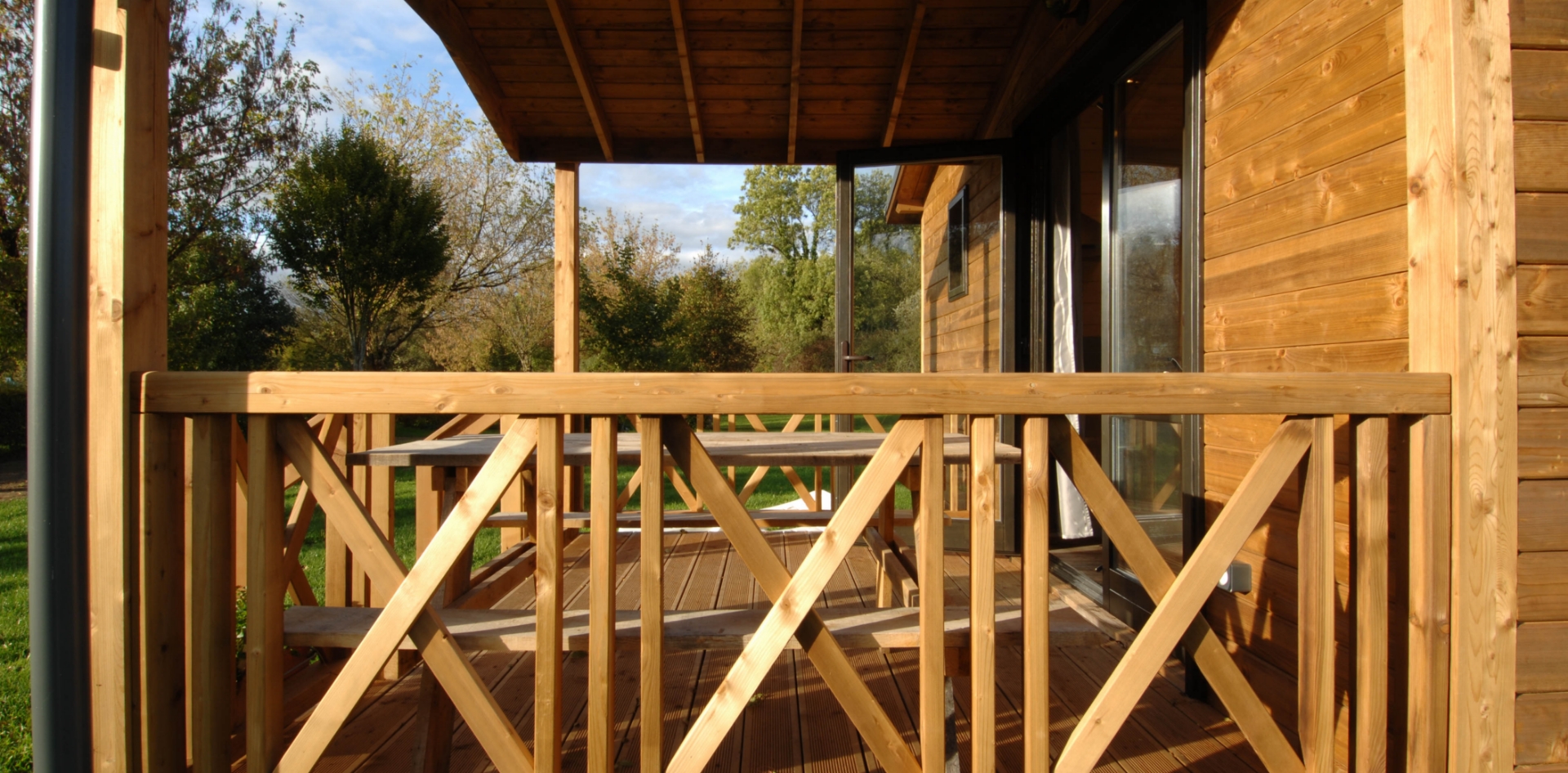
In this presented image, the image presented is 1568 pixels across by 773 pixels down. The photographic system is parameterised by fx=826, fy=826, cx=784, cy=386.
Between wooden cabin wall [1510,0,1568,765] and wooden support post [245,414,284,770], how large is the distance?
93.7 inches

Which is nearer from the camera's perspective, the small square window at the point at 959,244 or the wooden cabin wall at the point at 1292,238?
the wooden cabin wall at the point at 1292,238

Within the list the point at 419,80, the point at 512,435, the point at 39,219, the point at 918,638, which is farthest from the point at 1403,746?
the point at 419,80

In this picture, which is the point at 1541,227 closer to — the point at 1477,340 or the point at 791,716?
the point at 1477,340

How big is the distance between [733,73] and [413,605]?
2.93m

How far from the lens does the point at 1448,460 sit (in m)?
1.57

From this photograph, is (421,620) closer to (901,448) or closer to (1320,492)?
(901,448)

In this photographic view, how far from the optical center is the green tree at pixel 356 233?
13.5 metres

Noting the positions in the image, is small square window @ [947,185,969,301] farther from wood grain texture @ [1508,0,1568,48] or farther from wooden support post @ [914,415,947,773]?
wooden support post @ [914,415,947,773]

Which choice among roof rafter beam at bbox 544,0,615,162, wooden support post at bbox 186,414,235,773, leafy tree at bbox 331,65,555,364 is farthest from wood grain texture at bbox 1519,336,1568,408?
leafy tree at bbox 331,65,555,364

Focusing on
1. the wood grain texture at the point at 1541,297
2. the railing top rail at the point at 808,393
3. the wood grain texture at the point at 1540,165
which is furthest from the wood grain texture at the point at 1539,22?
the railing top rail at the point at 808,393

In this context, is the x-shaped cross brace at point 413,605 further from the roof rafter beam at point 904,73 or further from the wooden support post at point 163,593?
the roof rafter beam at point 904,73

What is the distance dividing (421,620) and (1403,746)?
1.91 metres

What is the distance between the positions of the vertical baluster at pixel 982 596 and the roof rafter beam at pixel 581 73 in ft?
8.36

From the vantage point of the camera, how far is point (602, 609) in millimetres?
1545
